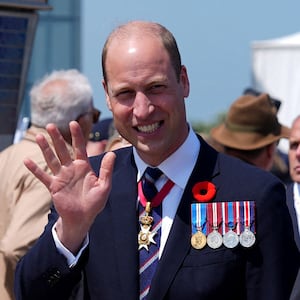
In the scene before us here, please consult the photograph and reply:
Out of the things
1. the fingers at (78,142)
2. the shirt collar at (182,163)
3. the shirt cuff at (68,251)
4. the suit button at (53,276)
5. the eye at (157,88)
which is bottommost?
the suit button at (53,276)

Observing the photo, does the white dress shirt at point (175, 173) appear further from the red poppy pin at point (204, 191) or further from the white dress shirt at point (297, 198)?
the white dress shirt at point (297, 198)

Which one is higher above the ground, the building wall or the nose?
the nose

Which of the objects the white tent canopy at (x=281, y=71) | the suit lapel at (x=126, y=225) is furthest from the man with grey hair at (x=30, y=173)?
the white tent canopy at (x=281, y=71)

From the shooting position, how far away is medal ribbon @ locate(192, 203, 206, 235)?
10.2 ft

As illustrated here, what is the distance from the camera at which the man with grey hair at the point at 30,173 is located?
Answer: 4.72 metres

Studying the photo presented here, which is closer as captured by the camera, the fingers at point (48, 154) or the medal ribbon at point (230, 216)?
the fingers at point (48, 154)

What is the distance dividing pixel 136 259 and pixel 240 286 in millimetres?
305

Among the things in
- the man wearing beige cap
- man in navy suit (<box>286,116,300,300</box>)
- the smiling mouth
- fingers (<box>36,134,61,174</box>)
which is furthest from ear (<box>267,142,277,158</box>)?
fingers (<box>36,134,61,174</box>)

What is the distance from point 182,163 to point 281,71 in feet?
34.2

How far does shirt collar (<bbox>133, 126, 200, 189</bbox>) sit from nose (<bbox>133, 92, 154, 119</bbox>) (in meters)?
0.19

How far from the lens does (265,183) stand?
3.09 metres

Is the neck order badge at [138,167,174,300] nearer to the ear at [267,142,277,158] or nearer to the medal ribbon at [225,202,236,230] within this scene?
the medal ribbon at [225,202,236,230]

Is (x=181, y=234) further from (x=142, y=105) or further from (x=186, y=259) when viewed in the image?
(x=142, y=105)

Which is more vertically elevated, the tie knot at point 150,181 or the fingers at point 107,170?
the fingers at point 107,170
